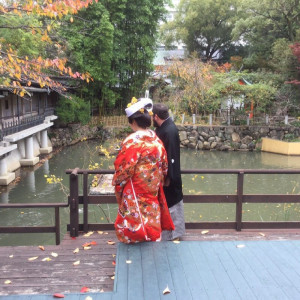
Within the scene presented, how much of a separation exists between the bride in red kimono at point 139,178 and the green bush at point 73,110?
16613mm

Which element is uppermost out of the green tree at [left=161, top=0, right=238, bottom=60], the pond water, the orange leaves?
the green tree at [left=161, top=0, right=238, bottom=60]

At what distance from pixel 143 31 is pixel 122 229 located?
743 inches

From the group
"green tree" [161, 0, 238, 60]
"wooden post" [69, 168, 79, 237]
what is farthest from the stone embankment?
"wooden post" [69, 168, 79, 237]

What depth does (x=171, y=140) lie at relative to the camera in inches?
125

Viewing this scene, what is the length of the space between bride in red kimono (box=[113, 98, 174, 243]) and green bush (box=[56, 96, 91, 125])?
54.5ft

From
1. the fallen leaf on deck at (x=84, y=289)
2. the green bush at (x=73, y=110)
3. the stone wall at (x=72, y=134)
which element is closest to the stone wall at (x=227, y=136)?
the stone wall at (x=72, y=134)

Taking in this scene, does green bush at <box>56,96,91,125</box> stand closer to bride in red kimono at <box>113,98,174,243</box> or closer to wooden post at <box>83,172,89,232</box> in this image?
wooden post at <box>83,172,89,232</box>

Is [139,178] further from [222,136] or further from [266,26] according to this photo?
[266,26]

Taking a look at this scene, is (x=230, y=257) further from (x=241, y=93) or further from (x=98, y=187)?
(x=241, y=93)

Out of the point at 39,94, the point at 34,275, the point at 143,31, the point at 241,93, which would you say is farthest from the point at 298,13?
the point at 34,275

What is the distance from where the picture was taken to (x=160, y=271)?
2607 millimetres

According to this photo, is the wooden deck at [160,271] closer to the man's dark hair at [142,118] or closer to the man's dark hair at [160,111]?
the man's dark hair at [142,118]

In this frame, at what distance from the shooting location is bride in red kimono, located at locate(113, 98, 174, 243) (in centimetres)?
279

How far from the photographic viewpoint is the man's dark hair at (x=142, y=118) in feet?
9.23
